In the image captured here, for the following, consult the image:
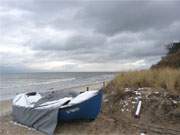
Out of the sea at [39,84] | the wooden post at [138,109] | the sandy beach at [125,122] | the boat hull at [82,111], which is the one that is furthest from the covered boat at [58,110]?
the sea at [39,84]

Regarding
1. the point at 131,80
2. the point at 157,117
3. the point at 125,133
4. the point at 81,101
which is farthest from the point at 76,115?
the point at 131,80

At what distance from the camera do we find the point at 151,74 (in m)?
16.0

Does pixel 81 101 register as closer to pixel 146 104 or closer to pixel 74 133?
pixel 74 133

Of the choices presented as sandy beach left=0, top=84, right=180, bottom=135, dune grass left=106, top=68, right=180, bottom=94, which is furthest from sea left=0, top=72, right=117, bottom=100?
sandy beach left=0, top=84, right=180, bottom=135

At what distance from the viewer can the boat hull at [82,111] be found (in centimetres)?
1152

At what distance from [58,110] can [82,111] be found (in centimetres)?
85

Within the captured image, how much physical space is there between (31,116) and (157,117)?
4782 millimetres

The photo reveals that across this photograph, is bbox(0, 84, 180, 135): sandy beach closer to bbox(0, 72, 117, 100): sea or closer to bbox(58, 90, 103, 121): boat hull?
bbox(58, 90, 103, 121): boat hull

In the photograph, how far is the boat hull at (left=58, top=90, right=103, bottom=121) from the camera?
11523mm

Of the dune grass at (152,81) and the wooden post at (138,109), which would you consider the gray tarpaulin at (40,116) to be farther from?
the dune grass at (152,81)

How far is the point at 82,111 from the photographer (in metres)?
11.6

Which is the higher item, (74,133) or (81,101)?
(81,101)

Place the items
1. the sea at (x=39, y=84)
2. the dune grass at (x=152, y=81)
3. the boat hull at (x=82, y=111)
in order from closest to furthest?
1. the boat hull at (x=82, y=111)
2. the dune grass at (x=152, y=81)
3. the sea at (x=39, y=84)

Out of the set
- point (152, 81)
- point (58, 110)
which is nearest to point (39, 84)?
point (152, 81)
